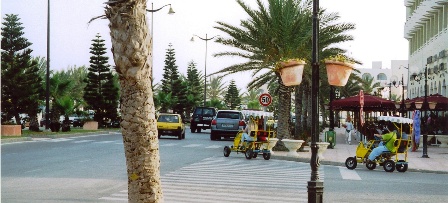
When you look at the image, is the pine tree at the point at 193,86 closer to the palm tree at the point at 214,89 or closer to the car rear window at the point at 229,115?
the palm tree at the point at 214,89

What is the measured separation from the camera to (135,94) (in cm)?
659

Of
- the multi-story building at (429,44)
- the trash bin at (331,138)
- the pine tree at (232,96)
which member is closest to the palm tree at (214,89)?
the pine tree at (232,96)

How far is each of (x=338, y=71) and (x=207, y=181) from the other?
191 inches

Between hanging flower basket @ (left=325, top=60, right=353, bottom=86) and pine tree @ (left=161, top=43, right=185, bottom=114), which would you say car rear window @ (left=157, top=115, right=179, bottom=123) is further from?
pine tree @ (left=161, top=43, right=185, bottom=114)

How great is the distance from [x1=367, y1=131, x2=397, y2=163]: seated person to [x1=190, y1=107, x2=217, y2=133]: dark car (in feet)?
105

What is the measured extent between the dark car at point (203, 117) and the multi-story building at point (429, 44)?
14.4 metres

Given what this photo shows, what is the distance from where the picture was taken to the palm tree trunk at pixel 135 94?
645cm

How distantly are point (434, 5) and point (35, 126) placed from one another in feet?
95.2

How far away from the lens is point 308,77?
3575cm

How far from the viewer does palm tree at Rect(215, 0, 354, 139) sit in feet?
96.2

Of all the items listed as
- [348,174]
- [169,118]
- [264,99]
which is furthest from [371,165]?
[169,118]

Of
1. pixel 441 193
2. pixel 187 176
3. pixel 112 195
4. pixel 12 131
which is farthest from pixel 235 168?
pixel 12 131

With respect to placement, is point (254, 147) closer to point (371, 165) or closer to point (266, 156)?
point (266, 156)

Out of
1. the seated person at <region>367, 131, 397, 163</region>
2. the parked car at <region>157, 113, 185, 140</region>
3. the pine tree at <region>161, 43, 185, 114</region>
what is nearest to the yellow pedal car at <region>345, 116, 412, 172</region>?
the seated person at <region>367, 131, 397, 163</region>
